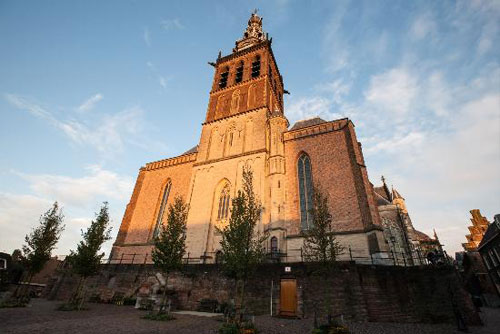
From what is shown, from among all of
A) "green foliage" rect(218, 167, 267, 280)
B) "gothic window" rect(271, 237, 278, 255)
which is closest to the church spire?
"gothic window" rect(271, 237, 278, 255)

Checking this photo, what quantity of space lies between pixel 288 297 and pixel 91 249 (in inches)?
528

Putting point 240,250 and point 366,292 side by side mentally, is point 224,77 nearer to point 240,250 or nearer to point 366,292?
point 240,250

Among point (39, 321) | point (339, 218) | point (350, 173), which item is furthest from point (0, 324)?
point (350, 173)

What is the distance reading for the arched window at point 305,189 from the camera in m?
20.1

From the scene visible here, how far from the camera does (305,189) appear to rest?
21.5 metres

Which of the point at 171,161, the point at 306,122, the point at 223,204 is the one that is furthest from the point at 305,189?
the point at 171,161

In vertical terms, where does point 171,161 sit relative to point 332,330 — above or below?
above

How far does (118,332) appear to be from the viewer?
843cm

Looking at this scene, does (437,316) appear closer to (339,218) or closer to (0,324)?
(339,218)

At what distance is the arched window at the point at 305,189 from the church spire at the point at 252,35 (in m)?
25.0

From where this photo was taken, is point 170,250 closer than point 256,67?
Yes

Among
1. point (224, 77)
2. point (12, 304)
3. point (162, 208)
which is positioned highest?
point (224, 77)

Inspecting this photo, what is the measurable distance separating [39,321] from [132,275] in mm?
7726

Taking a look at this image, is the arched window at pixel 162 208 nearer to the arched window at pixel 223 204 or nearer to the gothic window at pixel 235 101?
the arched window at pixel 223 204
